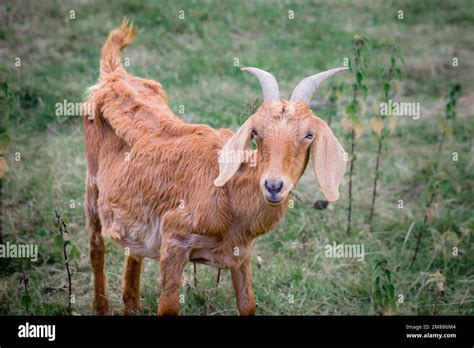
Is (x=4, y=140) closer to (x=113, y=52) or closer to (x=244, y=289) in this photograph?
(x=113, y=52)

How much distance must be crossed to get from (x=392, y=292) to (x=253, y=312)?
3.50 feet

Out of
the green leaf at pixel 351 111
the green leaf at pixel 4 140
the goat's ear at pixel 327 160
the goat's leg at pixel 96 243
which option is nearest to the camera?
the goat's ear at pixel 327 160

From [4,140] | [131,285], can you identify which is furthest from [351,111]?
[4,140]

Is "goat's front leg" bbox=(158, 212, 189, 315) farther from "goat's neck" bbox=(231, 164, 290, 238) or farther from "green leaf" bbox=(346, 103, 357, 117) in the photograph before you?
"green leaf" bbox=(346, 103, 357, 117)

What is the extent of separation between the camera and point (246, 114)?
20.1 feet

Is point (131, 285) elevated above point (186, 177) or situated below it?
below

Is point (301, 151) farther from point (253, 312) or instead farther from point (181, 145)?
point (253, 312)

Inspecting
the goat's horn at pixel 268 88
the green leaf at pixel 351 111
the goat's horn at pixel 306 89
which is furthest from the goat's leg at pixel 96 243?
the green leaf at pixel 351 111

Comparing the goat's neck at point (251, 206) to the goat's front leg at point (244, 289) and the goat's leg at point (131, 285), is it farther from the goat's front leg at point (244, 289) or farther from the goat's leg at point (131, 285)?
the goat's leg at point (131, 285)

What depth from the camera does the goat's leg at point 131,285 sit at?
5.69 meters

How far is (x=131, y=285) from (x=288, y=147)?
2076 millimetres
